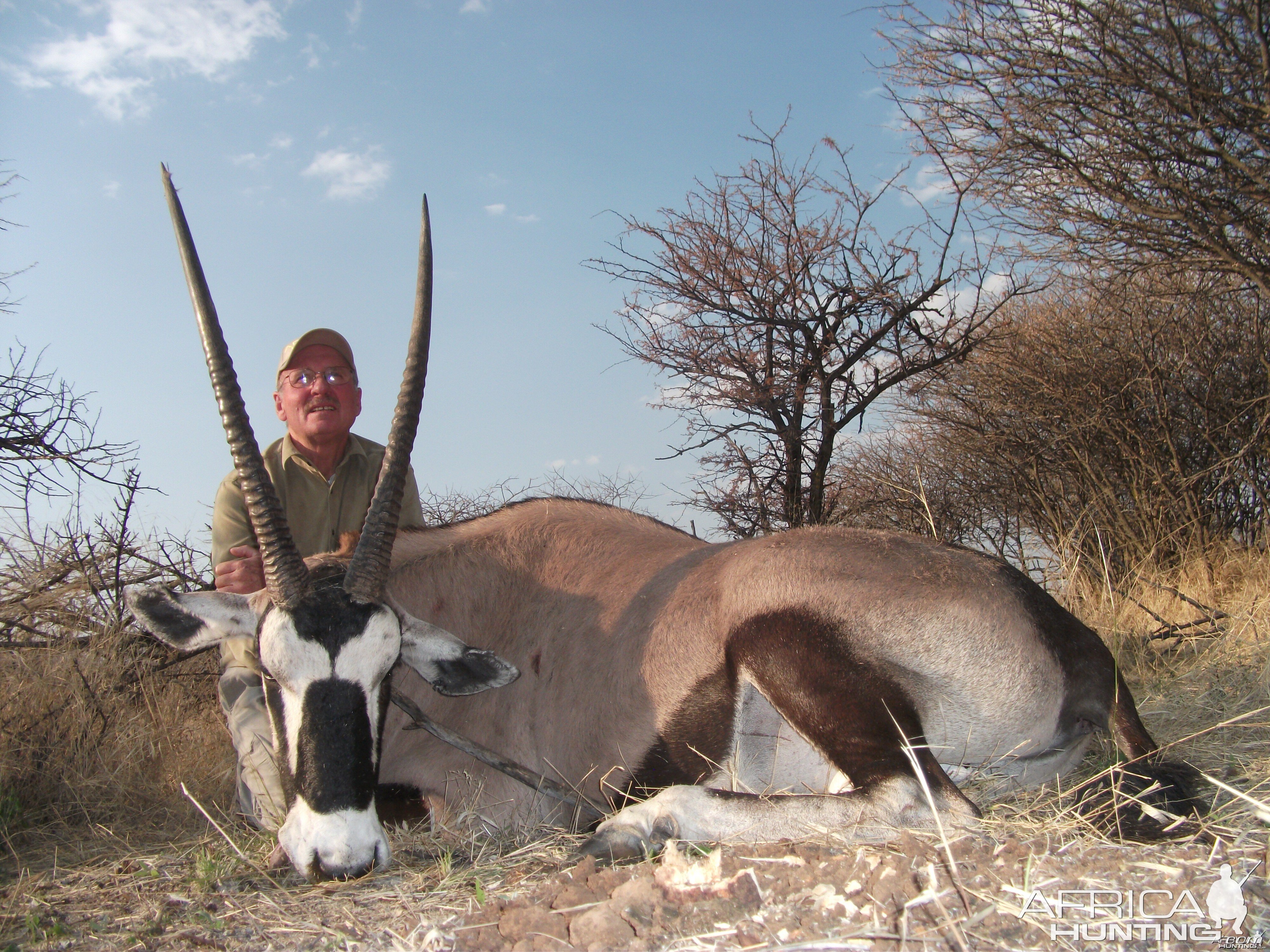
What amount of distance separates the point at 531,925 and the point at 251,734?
245 cm

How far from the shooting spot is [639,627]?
3.62m

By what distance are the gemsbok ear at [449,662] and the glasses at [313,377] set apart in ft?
6.96

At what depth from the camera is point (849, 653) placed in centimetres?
322

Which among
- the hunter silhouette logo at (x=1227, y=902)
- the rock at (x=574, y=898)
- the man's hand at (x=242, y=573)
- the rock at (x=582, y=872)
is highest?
the man's hand at (x=242, y=573)

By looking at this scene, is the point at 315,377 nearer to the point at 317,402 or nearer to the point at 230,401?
the point at 317,402

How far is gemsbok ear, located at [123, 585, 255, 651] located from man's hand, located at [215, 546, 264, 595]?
22.8 inches

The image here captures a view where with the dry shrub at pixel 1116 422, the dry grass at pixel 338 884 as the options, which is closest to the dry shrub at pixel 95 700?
the dry grass at pixel 338 884

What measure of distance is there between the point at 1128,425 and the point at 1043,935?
918 centimetres

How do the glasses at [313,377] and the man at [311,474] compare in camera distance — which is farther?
the glasses at [313,377]

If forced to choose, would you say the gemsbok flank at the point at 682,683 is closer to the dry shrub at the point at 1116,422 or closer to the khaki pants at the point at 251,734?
the khaki pants at the point at 251,734

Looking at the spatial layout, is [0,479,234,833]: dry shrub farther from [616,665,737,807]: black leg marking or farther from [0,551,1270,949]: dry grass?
[616,665,737,807]: black leg marking

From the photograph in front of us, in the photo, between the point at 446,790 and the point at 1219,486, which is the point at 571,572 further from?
the point at 1219,486

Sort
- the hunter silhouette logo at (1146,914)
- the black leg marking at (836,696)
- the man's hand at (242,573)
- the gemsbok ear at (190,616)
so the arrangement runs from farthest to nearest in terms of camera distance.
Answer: the man's hand at (242,573) < the gemsbok ear at (190,616) < the black leg marking at (836,696) < the hunter silhouette logo at (1146,914)

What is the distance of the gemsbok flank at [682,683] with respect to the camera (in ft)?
9.52
